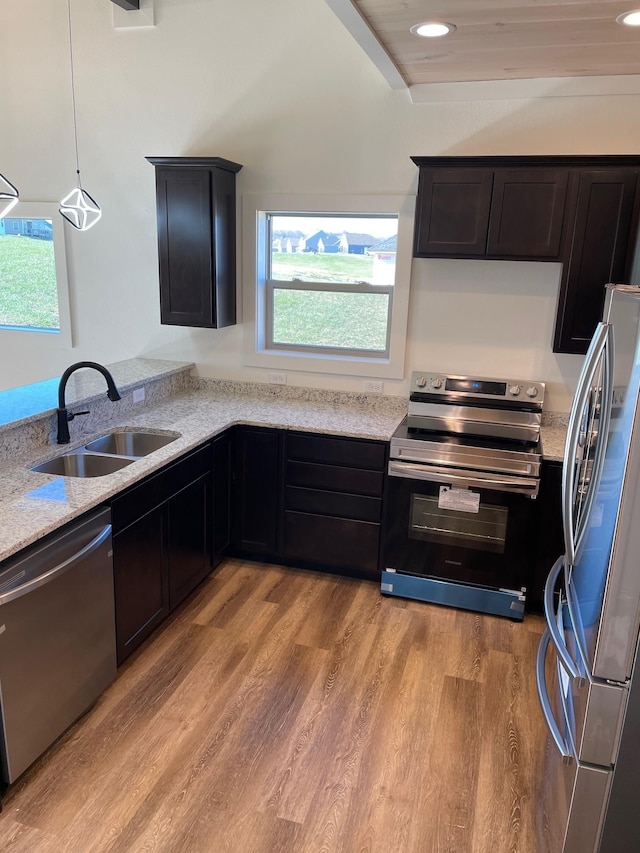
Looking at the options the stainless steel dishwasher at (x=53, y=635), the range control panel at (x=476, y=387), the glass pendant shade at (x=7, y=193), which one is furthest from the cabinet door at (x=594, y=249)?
the glass pendant shade at (x=7, y=193)

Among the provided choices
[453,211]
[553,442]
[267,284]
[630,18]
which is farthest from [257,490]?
[630,18]

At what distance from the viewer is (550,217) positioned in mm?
3020

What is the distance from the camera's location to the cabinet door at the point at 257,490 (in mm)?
3424

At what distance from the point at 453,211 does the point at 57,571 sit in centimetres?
250

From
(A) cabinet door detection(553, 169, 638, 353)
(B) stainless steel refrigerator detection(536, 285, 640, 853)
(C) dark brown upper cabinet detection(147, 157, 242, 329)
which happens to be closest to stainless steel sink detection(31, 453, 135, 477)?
(C) dark brown upper cabinet detection(147, 157, 242, 329)

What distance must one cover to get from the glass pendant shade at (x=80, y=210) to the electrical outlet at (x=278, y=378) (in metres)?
1.42

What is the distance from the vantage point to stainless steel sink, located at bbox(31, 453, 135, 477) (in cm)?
278

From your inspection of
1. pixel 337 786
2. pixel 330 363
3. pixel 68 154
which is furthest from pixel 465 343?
pixel 68 154

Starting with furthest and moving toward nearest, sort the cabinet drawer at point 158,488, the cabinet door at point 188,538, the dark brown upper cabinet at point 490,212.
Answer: the dark brown upper cabinet at point 490,212 < the cabinet door at point 188,538 < the cabinet drawer at point 158,488

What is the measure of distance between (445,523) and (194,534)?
51.3 inches

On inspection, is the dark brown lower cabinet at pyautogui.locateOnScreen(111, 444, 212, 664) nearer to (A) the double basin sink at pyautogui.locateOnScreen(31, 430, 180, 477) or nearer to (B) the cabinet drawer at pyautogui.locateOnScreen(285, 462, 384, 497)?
(A) the double basin sink at pyautogui.locateOnScreen(31, 430, 180, 477)

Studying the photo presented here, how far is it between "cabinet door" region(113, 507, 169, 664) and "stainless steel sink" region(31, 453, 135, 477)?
0.33 metres

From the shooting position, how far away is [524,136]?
10.6 ft

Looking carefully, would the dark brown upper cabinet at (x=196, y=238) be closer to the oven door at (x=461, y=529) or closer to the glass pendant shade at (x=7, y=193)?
the glass pendant shade at (x=7, y=193)
